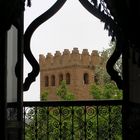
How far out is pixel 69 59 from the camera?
1855 centimetres

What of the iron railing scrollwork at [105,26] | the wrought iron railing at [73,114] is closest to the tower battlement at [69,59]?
the wrought iron railing at [73,114]

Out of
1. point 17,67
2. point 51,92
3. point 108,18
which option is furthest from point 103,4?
point 51,92

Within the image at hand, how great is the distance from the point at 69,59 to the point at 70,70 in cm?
84

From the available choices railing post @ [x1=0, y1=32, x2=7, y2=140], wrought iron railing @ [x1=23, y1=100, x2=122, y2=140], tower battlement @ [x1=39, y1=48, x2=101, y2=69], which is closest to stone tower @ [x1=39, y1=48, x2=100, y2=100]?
tower battlement @ [x1=39, y1=48, x2=101, y2=69]

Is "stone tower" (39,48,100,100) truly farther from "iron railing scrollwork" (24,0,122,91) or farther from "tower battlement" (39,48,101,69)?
"iron railing scrollwork" (24,0,122,91)

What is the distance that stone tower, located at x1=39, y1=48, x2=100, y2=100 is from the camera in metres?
18.5

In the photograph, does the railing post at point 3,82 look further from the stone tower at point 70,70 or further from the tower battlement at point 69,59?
the stone tower at point 70,70

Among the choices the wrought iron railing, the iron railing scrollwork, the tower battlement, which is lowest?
the wrought iron railing

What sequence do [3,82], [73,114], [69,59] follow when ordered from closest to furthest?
[3,82], [73,114], [69,59]

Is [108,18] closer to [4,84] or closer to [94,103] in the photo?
[4,84]

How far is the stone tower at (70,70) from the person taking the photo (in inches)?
730

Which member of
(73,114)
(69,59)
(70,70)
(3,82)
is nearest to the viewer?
(3,82)

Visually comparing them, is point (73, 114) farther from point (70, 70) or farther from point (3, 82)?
point (70, 70)

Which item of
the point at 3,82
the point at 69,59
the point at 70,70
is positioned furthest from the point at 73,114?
the point at 70,70
